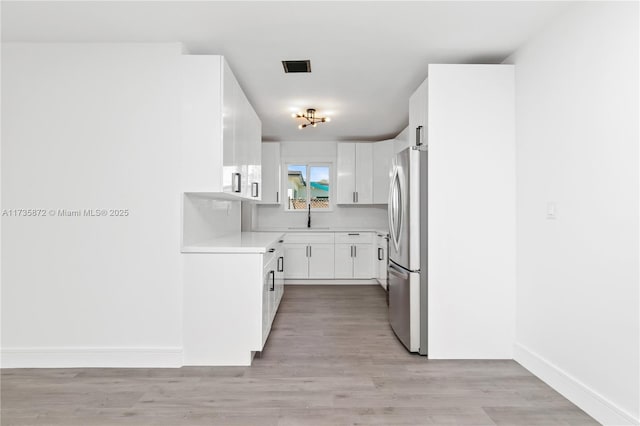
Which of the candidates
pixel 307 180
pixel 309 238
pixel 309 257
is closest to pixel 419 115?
pixel 309 238

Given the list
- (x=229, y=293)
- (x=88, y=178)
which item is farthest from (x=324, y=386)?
(x=88, y=178)

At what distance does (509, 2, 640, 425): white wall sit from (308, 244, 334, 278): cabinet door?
3.28 metres

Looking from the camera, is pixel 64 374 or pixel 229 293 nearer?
pixel 64 374

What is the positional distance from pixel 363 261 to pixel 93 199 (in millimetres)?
3978

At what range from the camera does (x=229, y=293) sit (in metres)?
2.73

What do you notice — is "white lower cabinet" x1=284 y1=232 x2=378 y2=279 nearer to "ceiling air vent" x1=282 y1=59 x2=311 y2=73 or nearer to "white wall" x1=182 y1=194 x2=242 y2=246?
"white wall" x1=182 y1=194 x2=242 y2=246

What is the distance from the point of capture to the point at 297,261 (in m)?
5.80

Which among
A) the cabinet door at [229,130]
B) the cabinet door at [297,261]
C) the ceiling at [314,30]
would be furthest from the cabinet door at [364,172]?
the cabinet door at [229,130]

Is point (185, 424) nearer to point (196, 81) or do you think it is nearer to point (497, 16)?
point (196, 81)

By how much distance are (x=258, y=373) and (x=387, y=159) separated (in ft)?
14.0

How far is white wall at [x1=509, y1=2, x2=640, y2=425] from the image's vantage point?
1.86 m

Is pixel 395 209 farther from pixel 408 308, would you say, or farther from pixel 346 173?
pixel 346 173

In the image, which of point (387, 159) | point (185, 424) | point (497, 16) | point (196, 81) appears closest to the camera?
point (185, 424)

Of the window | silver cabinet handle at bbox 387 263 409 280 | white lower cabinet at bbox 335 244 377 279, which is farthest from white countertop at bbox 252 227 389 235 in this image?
silver cabinet handle at bbox 387 263 409 280
